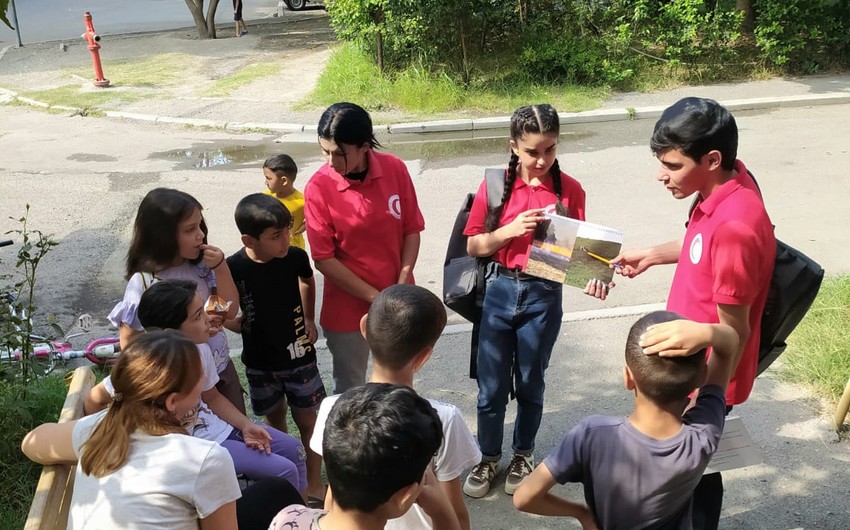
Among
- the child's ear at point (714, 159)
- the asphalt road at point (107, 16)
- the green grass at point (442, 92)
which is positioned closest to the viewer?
the child's ear at point (714, 159)

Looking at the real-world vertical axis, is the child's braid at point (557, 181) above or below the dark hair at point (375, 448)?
above

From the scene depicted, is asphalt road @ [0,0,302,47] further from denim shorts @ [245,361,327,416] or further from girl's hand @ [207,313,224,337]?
girl's hand @ [207,313,224,337]

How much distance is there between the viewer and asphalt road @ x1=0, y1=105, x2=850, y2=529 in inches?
153

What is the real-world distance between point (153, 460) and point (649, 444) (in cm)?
146

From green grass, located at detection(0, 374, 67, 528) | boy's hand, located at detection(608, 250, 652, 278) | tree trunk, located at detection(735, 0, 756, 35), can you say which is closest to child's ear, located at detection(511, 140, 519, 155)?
boy's hand, located at detection(608, 250, 652, 278)

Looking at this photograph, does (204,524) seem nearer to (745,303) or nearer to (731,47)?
(745,303)

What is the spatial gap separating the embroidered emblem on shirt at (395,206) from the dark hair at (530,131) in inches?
17.7

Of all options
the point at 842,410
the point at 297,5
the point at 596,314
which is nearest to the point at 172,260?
the point at 596,314

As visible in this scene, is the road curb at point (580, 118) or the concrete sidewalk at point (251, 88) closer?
the road curb at point (580, 118)

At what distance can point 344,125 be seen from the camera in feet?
11.2

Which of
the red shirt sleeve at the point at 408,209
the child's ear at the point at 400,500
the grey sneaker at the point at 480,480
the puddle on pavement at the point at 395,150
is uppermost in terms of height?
the red shirt sleeve at the point at 408,209

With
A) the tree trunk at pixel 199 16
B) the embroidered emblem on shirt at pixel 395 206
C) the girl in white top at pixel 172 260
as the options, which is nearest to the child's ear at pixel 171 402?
the girl in white top at pixel 172 260

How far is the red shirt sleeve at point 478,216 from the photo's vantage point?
359cm

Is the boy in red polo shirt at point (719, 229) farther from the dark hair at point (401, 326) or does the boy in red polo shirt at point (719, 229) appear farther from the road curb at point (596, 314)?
the road curb at point (596, 314)
